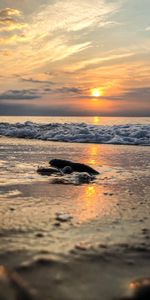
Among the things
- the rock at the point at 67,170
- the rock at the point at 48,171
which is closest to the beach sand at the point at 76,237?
the rock at the point at 48,171

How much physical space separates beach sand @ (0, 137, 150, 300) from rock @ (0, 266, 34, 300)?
52 millimetres

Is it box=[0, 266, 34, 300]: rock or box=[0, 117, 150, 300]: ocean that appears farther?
box=[0, 117, 150, 300]: ocean

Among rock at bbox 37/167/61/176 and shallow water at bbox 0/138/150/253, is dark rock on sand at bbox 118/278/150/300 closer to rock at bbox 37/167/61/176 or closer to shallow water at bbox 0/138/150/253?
shallow water at bbox 0/138/150/253

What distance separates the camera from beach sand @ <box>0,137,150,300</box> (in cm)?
228

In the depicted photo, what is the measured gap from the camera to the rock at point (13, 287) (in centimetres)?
202

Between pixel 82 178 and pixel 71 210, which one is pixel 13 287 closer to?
pixel 71 210

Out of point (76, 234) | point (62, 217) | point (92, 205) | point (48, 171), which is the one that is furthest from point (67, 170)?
point (76, 234)

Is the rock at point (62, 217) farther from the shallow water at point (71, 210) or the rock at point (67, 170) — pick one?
the rock at point (67, 170)

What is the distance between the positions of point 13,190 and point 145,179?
2572mm

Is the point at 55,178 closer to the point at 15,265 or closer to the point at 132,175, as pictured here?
the point at 132,175

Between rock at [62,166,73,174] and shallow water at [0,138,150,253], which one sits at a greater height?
rock at [62,166,73,174]

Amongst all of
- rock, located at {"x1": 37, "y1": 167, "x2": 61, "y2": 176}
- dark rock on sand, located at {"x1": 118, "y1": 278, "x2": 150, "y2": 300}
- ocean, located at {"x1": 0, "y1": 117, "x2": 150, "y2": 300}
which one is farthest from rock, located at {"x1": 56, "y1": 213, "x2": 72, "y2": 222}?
rock, located at {"x1": 37, "y1": 167, "x2": 61, "y2": 176}

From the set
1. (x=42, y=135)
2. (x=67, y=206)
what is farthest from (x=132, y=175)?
(x=42, y=135)

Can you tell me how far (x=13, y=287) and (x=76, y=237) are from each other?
1.08 metres
